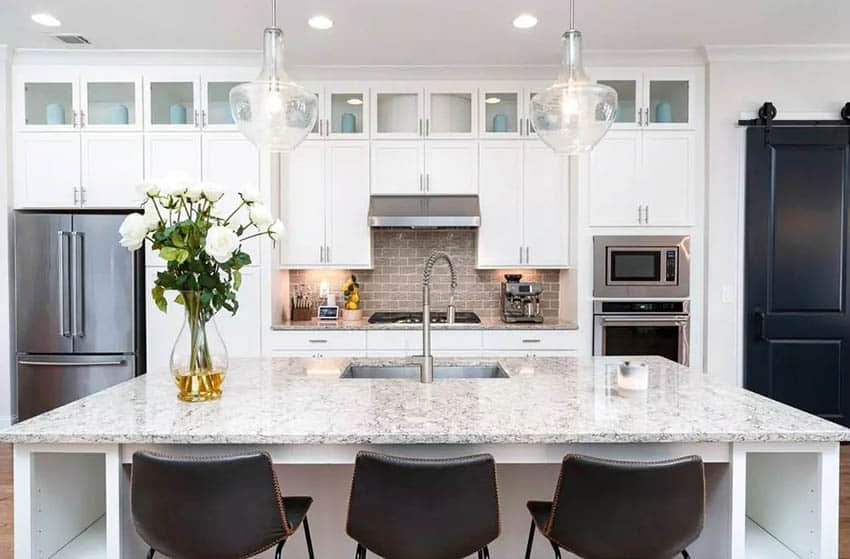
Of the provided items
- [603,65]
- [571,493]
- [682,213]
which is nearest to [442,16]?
[603,65]

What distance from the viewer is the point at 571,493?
59.4 inches

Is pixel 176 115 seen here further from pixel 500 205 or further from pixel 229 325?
pixel 500 205

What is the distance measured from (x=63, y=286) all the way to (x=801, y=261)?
5.20 meters

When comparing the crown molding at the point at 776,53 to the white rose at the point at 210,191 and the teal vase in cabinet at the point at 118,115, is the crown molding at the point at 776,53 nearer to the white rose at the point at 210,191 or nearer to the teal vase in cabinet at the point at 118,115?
the white rose at the point at 210,191

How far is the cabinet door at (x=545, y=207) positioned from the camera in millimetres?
4344

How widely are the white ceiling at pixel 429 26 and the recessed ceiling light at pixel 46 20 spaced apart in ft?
0.18

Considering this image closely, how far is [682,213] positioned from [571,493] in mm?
3212

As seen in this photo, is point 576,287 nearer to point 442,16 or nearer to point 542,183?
point 542,183

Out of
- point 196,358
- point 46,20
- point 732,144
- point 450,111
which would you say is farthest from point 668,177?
point 46,20

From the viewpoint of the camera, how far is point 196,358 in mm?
1941

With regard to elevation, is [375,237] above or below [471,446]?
above

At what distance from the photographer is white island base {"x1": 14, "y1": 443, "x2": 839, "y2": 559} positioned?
163 centimetres

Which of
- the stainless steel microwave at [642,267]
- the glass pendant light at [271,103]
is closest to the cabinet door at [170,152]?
the glass pendant light at [271,103]

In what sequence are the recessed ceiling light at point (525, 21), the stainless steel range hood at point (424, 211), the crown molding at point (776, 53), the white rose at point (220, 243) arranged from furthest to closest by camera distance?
1. the stainless steel range hood at point (424, 211)
2. the crown molding at point (776, 53)
3. the recessed ceiling light at point (525, 21)
4. the white rose at point (220, 243)
